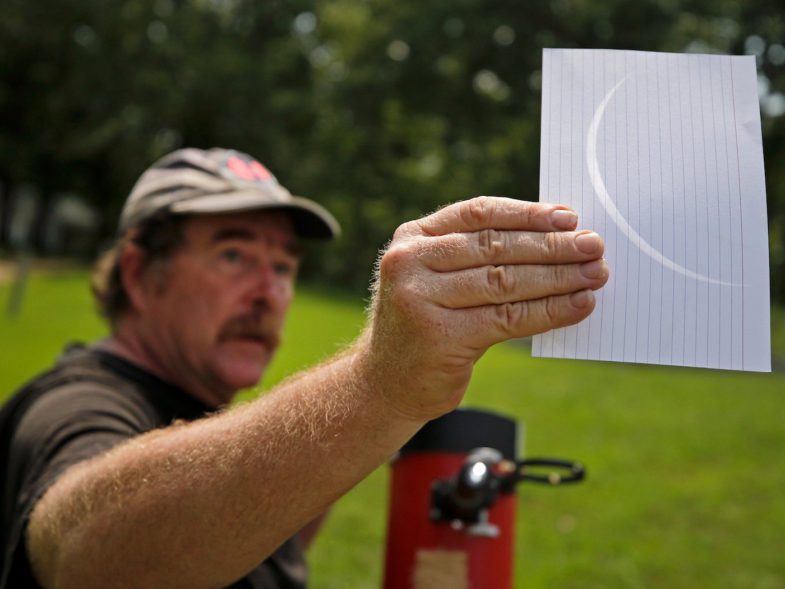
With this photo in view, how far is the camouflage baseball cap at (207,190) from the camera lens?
7.21ft

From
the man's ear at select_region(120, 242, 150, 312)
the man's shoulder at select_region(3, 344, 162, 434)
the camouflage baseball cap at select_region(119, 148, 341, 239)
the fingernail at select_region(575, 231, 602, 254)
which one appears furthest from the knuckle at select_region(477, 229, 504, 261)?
the man's ear at select_region(120, 242, 150, 312)

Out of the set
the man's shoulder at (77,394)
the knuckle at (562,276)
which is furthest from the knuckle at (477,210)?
the man's shoulder at (77,394)

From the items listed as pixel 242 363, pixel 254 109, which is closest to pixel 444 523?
pixel 242 363

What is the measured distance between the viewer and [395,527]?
2.12 m

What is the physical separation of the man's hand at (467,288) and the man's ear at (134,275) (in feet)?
4.71

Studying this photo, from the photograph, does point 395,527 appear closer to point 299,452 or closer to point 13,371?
point 299,452

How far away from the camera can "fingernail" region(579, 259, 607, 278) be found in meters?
1.00

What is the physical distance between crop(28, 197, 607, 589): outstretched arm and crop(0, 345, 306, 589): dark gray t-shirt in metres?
0.07

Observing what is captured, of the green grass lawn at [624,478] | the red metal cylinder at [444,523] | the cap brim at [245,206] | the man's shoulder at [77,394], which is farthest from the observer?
the green grass lawn at [624,478]

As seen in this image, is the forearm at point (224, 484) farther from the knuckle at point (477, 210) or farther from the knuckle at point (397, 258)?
the knuckle at point (477, 210)

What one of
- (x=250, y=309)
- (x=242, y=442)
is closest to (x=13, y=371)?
(x=250, y=309)

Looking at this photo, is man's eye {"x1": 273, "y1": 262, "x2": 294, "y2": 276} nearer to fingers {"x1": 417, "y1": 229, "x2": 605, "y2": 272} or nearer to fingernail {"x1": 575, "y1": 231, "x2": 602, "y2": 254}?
fingers {"x1": 417, "y1": 229, "x2": 605, "y2": 272}

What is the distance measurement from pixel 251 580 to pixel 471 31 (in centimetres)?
1565

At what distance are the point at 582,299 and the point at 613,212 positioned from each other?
0.14 meters
